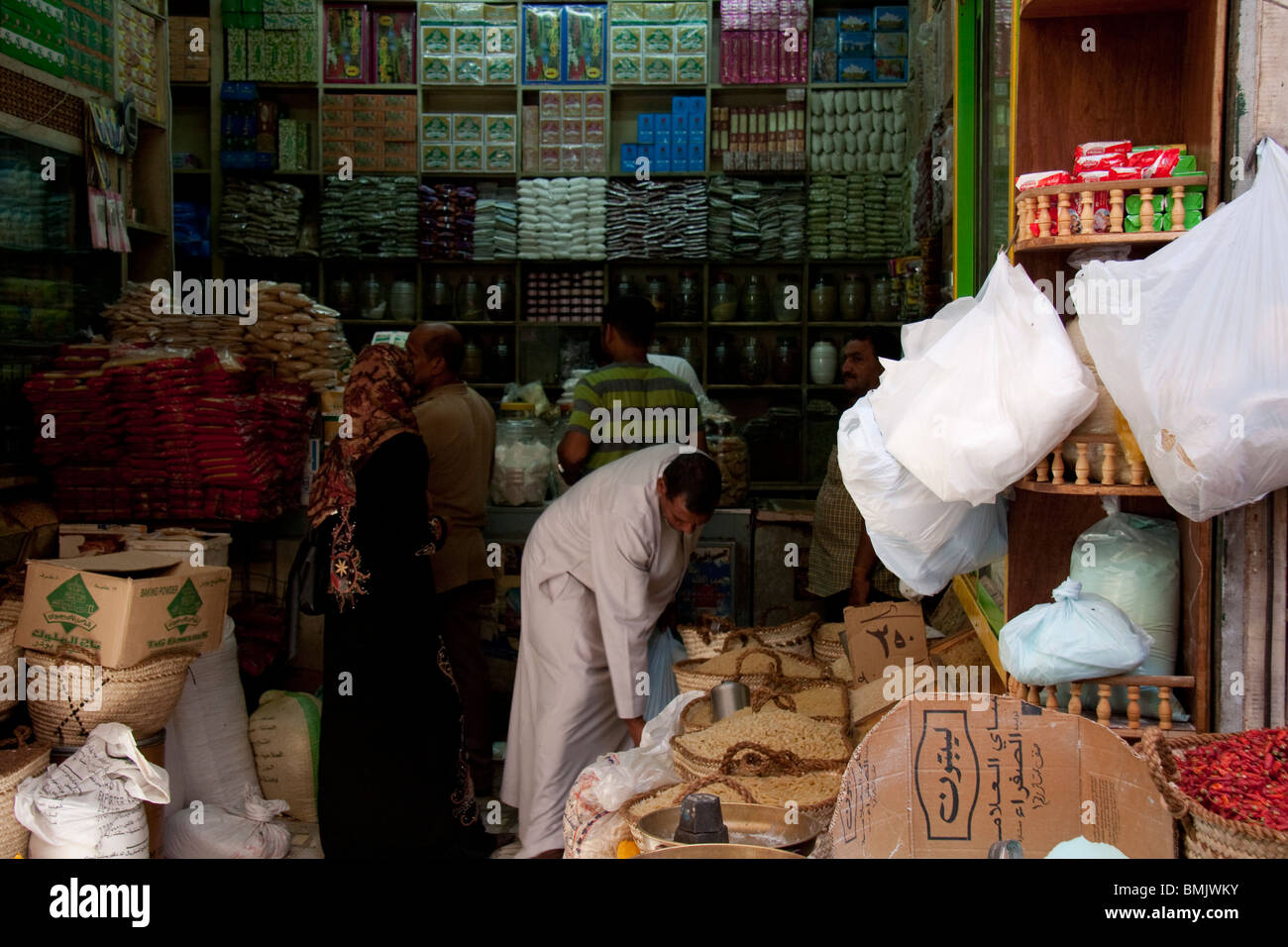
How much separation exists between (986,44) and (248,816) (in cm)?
292

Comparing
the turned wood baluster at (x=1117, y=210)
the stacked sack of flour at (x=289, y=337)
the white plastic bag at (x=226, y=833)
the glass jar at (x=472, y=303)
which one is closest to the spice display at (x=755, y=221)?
the glass jar at (x=472, y=303)

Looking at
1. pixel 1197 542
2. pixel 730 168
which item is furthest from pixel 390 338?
pixel 1197 542

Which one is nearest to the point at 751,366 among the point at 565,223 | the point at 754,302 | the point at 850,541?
the point at 754,302

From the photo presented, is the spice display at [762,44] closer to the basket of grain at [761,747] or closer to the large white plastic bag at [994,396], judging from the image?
the basket of grain at [761,747]

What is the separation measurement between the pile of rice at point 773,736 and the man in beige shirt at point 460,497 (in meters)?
1.71

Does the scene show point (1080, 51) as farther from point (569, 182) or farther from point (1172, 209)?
point (569, 182)

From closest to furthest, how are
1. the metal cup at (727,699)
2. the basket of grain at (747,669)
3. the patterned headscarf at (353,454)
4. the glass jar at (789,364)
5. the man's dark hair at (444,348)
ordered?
the metal cup at (727,699) → the basket of grain at (747,669) → the patterned headscarf at (353,454) → the man's dark hair at (444,348) → the glass jar at (789,364)

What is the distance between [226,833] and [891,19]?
16.8ft

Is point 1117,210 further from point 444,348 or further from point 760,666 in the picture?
point 444,348

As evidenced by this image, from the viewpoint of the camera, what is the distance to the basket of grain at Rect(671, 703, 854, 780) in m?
2.04

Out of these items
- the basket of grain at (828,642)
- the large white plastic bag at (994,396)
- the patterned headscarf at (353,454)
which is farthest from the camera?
the basket of grain at (828,642)

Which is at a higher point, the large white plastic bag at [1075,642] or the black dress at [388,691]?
the large white plastic bag at [1075,642]

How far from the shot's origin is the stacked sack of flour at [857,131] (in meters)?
6.23

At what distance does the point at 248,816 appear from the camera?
10.9ft
